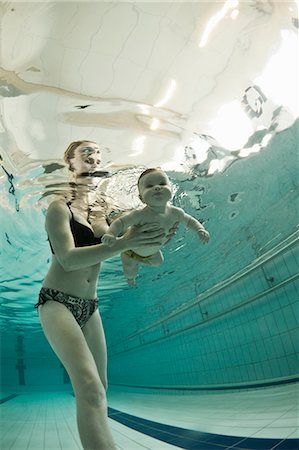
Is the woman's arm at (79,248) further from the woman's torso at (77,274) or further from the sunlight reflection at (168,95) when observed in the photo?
the sunlight reflection at (168,95)

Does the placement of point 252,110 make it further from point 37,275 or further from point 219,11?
point 37,275

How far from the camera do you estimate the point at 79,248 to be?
2602mm

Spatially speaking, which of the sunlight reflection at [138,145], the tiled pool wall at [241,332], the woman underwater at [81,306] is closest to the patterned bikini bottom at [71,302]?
the woman underwater at [81,306]

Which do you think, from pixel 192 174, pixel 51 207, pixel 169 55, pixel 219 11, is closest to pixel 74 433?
pixel 192 174

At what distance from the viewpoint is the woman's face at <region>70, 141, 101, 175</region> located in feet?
16.1

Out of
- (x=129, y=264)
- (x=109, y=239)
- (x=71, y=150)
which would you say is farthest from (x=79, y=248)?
(x=71, y=150)

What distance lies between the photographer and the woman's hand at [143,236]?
2.73 metres

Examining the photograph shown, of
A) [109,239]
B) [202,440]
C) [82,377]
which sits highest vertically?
[109,239]

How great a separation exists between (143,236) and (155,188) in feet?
1.56

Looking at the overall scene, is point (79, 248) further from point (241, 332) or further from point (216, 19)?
point (241, 332)

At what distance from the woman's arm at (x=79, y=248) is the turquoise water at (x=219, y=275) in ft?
13.6

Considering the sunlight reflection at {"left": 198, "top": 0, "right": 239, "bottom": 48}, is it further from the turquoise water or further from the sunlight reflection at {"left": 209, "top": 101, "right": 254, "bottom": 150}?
the turquoise water

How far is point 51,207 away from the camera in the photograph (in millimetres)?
2898

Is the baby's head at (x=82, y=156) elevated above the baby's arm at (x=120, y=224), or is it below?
above
